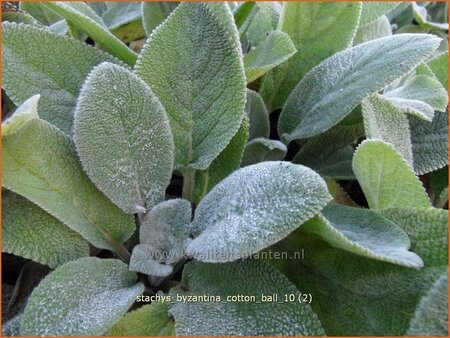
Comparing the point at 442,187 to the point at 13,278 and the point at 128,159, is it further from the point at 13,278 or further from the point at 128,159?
the point at 13,278

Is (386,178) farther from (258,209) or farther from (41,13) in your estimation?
(41,13)

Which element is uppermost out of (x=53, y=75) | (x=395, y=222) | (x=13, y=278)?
(x=53, y=75)

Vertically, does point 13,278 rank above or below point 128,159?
below

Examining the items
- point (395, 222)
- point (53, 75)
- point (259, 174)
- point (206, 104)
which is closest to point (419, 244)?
point (395, 222)

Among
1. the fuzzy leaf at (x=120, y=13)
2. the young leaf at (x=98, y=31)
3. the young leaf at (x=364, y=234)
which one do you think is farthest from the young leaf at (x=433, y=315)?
the fuzzy leaf at (x=120, y=13)

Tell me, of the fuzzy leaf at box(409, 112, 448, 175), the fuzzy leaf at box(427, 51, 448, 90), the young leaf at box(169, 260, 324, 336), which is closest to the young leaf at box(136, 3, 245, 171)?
the young leaf at box(169, 260, 324, 336)

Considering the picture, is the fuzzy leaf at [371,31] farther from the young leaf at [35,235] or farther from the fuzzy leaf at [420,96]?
the young leaf at [35,235]
